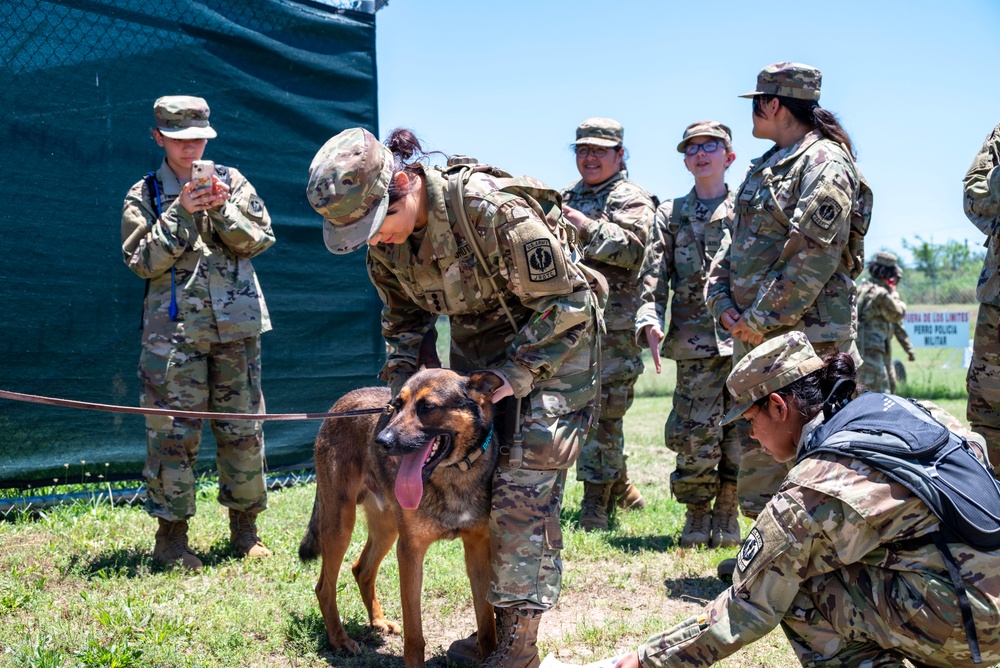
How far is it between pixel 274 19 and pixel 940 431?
6.81 m

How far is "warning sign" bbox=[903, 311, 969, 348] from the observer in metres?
17.0

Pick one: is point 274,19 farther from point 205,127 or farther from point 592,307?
point 592,307

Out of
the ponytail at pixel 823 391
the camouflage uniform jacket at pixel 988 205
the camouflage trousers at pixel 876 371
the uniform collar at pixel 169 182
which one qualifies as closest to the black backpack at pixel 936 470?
the ponytail at pixel 823 391

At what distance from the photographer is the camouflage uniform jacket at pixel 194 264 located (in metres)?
5.29

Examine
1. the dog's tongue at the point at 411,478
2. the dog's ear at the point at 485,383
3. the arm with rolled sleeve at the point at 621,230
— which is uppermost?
the arm with rolled sleeve at the point at 621,230

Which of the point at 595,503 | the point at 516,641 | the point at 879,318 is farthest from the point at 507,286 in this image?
the point at 879,318

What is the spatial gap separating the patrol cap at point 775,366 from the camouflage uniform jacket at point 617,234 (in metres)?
3.36

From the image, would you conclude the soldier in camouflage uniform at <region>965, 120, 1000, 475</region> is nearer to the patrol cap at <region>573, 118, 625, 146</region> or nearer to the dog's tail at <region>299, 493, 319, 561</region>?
the patrol cap at <region>573, 118, 625, 146</region>

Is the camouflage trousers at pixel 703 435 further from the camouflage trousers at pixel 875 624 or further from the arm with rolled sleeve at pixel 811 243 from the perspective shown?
the camouflage trousers at pixel 875 624

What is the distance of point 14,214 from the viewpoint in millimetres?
6203

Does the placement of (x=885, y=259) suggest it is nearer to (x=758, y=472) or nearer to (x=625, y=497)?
(x=625, y=497)

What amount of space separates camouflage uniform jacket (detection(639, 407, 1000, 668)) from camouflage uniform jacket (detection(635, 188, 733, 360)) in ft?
10.6

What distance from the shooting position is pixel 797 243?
4.61 m

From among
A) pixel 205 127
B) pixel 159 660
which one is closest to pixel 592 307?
pixel 159 660
